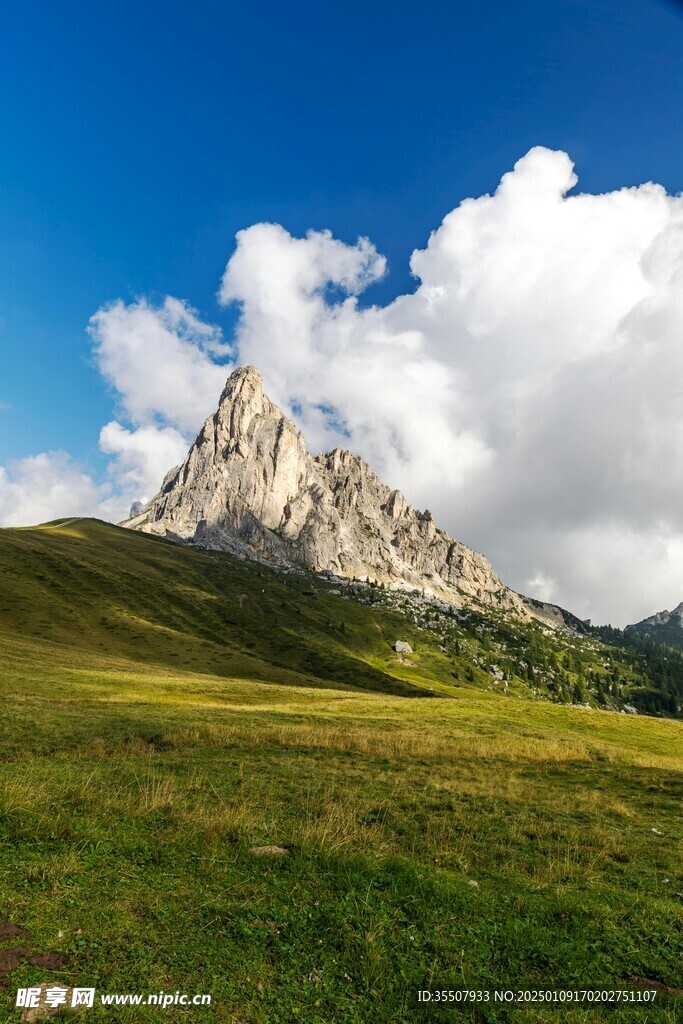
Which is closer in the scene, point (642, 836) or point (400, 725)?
point (642, 836)

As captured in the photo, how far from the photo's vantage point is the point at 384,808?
14.4m

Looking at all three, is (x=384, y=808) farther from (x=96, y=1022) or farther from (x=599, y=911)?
(x=96, y=1022)

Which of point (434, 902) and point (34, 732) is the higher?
point (434, 902)

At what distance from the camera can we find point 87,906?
7.21 metres

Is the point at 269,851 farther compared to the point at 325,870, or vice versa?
the point at 269,851

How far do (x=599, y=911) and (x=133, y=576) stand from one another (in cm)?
16701

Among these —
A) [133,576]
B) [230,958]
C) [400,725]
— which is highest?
[133,576]

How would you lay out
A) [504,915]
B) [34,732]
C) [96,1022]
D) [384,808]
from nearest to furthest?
1. [96,1022]
2. [504,915]
3. [384,808]
4. [34,732]

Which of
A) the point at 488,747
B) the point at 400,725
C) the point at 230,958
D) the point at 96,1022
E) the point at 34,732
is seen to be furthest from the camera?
the point at 400,725

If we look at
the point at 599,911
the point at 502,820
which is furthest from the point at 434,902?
the point at 502,820

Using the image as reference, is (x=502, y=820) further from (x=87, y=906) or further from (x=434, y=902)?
(x=87, y=906)

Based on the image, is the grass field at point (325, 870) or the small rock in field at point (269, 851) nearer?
the grass field at point (325, 870)

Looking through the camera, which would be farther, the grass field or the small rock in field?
the small rock in field

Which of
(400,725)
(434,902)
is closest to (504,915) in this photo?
(434,902)
